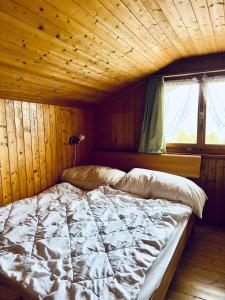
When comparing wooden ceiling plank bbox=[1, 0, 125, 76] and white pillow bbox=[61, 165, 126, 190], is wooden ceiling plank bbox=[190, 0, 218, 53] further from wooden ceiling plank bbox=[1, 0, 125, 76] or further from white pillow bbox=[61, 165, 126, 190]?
white pillow bbox=[61, 165, 126, 190]

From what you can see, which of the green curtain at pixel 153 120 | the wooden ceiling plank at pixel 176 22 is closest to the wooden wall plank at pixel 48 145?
the green curtain at pixel 153 120

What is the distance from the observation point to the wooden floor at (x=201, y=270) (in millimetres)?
1787

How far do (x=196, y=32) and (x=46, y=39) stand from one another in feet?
4.69

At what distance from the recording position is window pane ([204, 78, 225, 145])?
2797 millimetres

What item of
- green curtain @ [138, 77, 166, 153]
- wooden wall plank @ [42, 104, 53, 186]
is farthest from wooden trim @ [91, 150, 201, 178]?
wooden wall plank @ [42, 104, 53, 186]

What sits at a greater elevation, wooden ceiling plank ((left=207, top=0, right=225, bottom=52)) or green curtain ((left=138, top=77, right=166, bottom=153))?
wooden ceiling plank ((left=207, top=0, right=225, bottom=52))

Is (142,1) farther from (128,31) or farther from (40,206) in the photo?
(40,206)

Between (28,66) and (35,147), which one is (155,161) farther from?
(28,66)

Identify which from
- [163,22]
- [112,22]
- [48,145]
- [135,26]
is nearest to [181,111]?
[163,22]

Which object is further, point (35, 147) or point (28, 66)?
point (35, 147)

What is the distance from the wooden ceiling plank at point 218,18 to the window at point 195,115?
579 millimetres

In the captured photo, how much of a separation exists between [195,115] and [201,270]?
73.0 inches

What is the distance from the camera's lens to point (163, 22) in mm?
1888

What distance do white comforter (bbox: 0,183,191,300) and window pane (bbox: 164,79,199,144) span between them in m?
1.24
